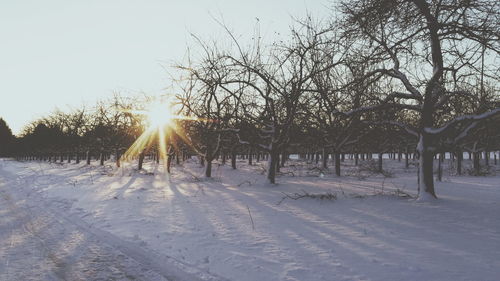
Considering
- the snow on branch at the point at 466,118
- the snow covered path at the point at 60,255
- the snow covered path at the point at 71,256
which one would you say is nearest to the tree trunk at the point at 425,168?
the snow on branch at the point at 466,118

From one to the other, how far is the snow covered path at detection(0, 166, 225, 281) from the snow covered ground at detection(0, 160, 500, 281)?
15 millimetres

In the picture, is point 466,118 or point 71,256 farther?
point 466,118

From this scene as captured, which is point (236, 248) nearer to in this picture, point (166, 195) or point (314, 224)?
point (314, 224)

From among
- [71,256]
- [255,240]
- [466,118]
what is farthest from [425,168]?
[71,256]

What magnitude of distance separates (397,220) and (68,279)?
6282 millimetres

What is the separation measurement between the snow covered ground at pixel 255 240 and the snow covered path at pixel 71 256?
0.02 metres

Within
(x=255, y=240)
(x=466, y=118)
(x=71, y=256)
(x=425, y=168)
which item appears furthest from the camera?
(x=425, y=168)

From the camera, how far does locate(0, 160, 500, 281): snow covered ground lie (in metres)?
4.26

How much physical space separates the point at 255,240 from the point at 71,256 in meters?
2.93

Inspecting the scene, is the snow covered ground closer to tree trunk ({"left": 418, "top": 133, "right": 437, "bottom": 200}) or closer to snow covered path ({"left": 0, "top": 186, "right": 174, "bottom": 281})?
snow covered path ({"left": 0, "top": 186, "right": 174, "bottom": 281})

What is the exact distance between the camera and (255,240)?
5.75m

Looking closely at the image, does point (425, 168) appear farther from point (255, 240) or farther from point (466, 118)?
point (255, 240)

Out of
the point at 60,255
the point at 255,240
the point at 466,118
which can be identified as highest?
the point at 466,118

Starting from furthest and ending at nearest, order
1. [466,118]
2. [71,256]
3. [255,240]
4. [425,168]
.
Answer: [425,168] < [466,118] < [255,240] < [71,256]
